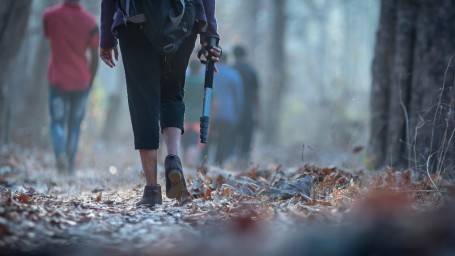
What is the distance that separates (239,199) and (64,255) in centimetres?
187

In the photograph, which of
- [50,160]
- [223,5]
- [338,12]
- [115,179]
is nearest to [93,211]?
[115,179]

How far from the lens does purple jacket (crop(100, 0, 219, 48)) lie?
4715 millimetres

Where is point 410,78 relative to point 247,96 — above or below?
above

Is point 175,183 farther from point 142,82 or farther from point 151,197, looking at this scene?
point 142,82

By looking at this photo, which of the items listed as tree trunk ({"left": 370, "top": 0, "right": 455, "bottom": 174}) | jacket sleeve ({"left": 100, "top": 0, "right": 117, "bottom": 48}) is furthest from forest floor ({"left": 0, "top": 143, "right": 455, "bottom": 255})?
jacket sleeve ({"left": 100, "top": 0, "right": 117, "bottom": 48})

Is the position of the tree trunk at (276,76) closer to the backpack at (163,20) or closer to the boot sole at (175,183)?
the boot sole at (175,183)

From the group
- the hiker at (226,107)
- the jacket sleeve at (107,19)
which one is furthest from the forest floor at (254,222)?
the hiker at (226,107)

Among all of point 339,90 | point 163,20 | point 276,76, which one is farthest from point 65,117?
point 339,90

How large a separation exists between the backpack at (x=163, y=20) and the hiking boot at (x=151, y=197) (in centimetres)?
90

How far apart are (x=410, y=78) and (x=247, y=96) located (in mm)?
6217

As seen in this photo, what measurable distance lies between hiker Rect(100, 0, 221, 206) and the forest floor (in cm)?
21

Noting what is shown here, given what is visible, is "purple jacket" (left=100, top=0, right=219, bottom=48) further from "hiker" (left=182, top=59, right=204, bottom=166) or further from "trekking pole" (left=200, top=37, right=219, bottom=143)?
"hiker" (left=182, top=59, right=204, bottom=166)

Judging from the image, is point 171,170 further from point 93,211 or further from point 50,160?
point 50,160

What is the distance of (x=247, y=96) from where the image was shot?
42.7 feet
